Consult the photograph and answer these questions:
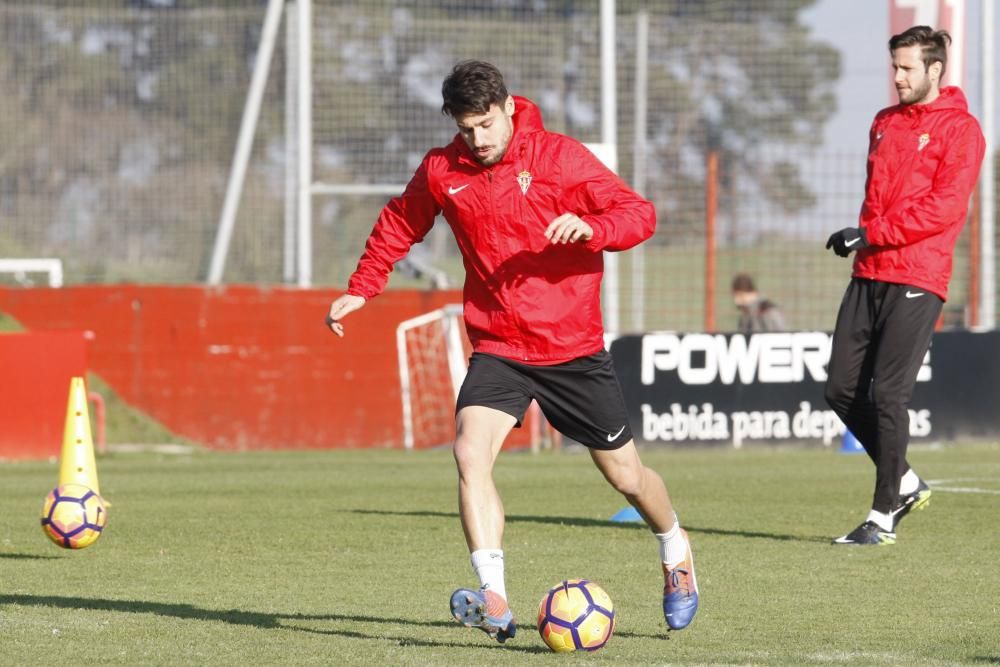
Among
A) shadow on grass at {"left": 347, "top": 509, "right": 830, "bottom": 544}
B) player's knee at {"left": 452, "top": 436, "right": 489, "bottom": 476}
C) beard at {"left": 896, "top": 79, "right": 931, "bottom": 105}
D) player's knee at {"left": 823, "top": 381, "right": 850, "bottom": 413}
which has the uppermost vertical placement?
beard at {"left": 896, "top": 79, "right": 931, "bottom": 105}

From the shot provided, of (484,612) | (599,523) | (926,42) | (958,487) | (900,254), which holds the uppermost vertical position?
(926,42)

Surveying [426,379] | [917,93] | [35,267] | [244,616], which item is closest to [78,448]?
[244,616]

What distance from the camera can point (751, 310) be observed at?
61.1 ft

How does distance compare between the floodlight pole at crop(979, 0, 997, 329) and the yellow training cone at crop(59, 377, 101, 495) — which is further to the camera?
the floodlight pole at crop(979, 0, 997, 329)

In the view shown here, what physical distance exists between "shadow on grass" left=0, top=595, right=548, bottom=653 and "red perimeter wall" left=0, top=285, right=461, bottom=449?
461 inches

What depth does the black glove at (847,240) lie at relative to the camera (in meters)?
8.83

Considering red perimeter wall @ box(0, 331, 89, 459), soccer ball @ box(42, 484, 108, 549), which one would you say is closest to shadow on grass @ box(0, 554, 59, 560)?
soccer ball @ box(42, 484, 108, 549)

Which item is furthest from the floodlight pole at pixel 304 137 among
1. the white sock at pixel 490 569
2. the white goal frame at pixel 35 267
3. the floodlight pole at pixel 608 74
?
the white sock at pixel 490 569

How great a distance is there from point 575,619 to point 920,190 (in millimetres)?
3963

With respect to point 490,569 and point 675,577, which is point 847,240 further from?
point 490,569

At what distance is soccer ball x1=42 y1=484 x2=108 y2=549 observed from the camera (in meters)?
8.45

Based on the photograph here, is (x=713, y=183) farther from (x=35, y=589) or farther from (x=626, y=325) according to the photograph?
(x=35, y=589)

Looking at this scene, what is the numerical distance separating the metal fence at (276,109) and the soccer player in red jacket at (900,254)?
10.8 meters

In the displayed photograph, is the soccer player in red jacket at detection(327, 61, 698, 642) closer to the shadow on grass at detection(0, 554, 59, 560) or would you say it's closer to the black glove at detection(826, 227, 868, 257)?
the black glove at detection(826, 227, 868, 257)
